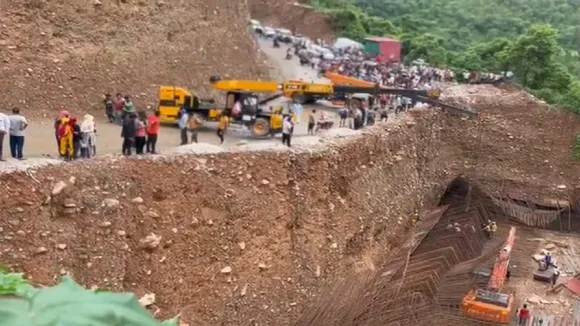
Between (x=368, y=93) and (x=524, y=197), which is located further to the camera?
(x=524, y=197)

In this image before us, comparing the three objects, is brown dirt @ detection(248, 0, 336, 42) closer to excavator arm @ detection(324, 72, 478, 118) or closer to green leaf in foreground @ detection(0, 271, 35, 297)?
excavator arm @ detection(324, 72, 478, 118)

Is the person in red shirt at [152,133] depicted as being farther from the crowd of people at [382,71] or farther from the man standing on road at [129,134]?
the crowd of people at [382,71]

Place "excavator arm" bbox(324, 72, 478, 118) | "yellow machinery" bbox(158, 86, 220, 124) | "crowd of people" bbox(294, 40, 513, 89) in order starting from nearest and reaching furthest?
"yellow machinery" bbox(158, 86, 220, 124) → "excavator arm" bbox(324, 72, 478, 118) → "crowd of people" bbox(294, 40, 513, 89)

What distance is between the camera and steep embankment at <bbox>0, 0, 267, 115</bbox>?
19422mm

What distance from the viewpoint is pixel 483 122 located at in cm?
3062

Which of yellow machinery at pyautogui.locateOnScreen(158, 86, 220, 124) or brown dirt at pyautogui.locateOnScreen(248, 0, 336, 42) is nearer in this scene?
yellow machinery at pyautogui.locateOnScreen(158, 86, 220, 124)

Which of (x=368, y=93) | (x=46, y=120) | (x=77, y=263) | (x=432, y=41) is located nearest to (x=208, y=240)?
(x=77, y=263)

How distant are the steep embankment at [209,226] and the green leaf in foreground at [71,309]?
10.7 metres

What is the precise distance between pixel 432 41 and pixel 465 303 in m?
28.9

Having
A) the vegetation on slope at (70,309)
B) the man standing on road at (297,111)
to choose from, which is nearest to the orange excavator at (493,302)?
the man standing on road at (297,111)

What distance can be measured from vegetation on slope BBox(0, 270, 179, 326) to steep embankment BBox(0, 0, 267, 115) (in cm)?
1705

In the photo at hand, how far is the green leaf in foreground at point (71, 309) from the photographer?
116 inches

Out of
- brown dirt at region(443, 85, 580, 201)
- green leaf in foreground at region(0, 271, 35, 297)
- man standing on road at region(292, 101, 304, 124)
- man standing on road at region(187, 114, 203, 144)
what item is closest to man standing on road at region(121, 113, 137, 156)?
man standing on road at region(187, 114, 203, 144)

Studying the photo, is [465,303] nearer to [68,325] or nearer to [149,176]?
[149,176]
